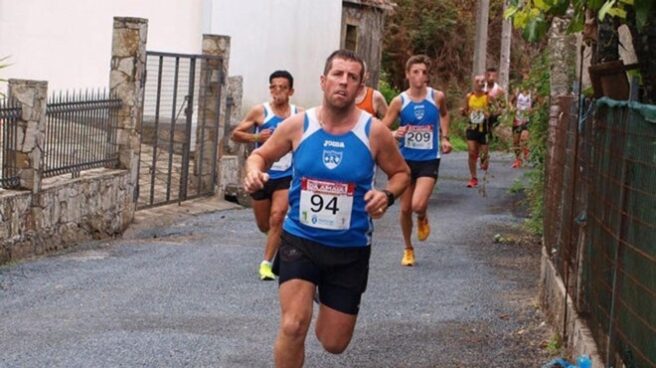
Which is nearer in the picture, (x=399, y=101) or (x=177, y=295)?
(x=177, y=295)

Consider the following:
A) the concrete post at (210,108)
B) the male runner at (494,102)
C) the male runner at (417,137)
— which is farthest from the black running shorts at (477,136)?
the male runner at (417,137)

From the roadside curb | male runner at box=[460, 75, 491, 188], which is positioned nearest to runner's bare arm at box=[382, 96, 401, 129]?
the roadside curb

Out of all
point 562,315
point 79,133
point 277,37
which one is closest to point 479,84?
point 277,37

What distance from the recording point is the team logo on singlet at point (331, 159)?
7.40m

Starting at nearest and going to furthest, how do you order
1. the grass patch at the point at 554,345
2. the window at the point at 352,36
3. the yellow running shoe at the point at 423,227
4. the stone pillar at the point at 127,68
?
the grass patch at the point at 554,345 → the yellow running shoe at the point at 423,227 → the stone pillar at the point at 127,68 → the window at the point at 352,36

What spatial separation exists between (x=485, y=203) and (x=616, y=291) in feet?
47.6

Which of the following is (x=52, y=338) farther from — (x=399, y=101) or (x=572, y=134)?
(x=399, y=101)

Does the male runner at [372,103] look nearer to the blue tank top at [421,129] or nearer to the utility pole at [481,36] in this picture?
the blue tank top at [421,129]

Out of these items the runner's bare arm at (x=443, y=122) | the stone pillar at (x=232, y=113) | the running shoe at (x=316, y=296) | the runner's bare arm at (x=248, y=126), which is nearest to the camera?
the running shoe at (x=316, y=296)

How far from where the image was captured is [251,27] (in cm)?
2600

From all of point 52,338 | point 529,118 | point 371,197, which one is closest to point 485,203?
point 529,118

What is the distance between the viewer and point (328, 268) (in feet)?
24.6

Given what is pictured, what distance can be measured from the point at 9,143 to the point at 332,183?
6.83 metres

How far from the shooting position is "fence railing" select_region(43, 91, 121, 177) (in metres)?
14.5
